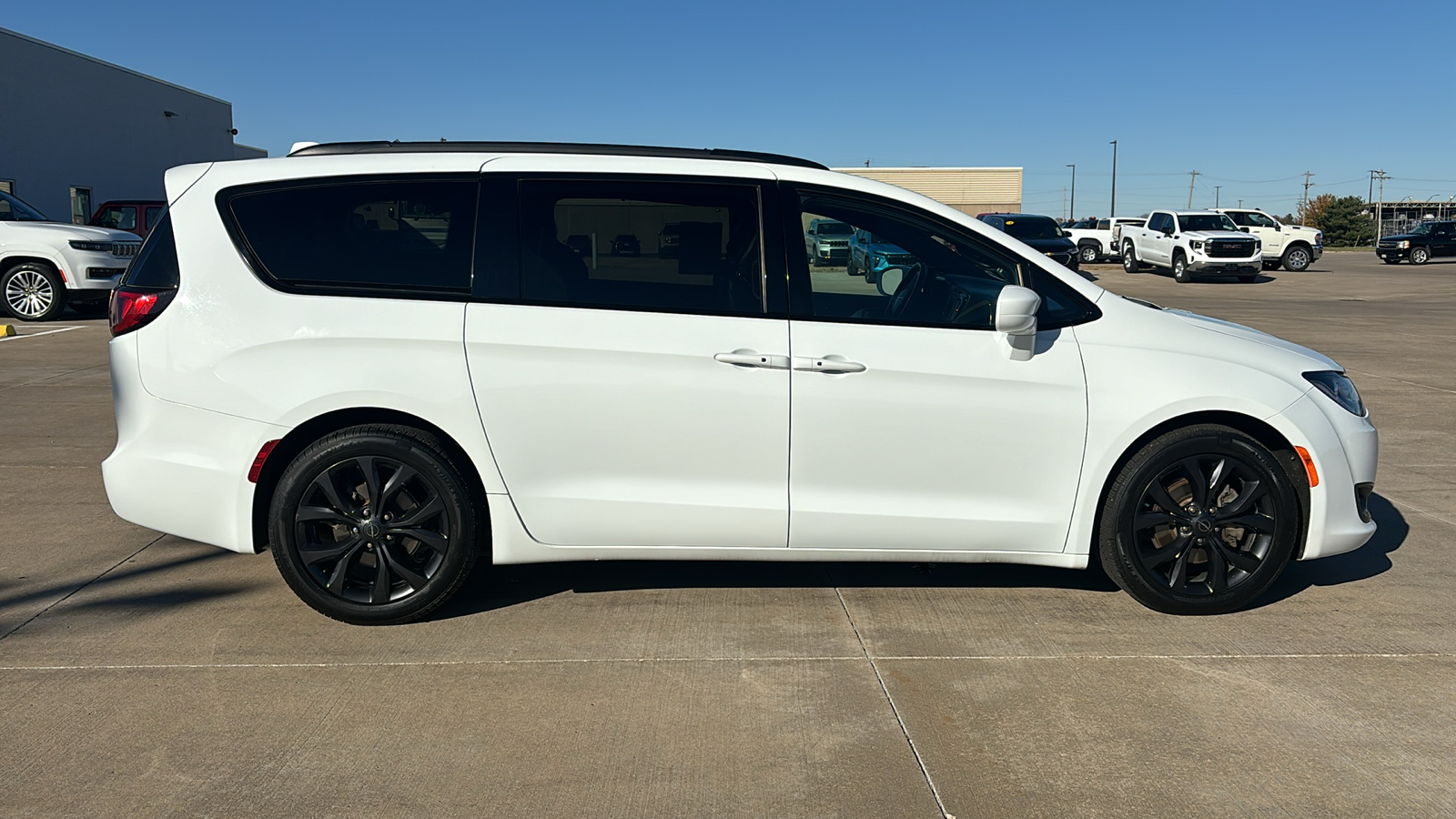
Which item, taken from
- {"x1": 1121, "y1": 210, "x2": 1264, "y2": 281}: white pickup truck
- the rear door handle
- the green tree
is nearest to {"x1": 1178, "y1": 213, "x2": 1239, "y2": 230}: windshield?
{"x1": 1121, "y1": 210, "x2": 1264, "y2": 281}: white pickup truck

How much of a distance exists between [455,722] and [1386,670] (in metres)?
3.30

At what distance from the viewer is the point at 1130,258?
33.9 meters

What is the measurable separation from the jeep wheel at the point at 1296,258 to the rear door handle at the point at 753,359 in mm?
35366

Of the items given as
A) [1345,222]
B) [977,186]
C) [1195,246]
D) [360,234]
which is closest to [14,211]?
[360,234]

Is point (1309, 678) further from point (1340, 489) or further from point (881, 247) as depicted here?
point (881, 247)

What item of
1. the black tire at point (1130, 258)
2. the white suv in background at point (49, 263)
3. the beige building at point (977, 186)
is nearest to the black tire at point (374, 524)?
the white suv in background at point (49, 263)

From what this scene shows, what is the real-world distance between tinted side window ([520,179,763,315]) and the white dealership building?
24828 mm

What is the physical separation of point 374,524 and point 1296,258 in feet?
120

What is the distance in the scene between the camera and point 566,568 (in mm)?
5191

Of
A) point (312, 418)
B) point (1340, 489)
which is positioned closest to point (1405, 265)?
point (1340, 489)

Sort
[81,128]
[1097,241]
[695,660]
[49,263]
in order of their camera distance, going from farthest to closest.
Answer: [1097,241] → [81,128] → [49,263] → [695,660]

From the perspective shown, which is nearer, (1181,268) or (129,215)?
(129,215)

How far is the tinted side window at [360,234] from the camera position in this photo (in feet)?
14.0

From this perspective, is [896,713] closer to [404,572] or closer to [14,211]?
[404,572]
